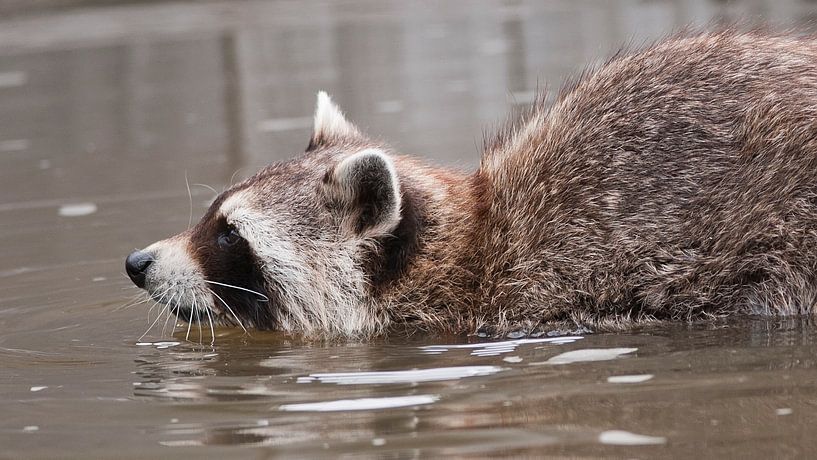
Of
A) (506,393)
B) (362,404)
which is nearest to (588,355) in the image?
(506,393)

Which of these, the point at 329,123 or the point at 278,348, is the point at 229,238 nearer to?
the point at 278,348

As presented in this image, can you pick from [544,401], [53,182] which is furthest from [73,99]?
[544,401]

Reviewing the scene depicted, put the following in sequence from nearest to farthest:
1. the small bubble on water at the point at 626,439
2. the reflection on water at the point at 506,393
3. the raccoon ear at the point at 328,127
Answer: the small bubble on water at the point at 626,439
the reflection on water at the point at 506,393
the raccoon ear at the point at 328,127

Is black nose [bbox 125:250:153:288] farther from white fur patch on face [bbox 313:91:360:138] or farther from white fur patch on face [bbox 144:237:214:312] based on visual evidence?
white fur patch on face [bbox 313:91:360:138]

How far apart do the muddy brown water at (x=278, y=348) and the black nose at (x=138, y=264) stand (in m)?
0.35

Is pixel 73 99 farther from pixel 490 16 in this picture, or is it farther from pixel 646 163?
pixel 646 163

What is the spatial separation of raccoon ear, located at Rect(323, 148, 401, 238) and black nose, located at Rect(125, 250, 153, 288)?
96 centimetres

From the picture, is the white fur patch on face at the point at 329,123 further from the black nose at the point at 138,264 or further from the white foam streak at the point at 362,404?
the white foam streak at the point at 362,404

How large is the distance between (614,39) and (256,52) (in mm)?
5148

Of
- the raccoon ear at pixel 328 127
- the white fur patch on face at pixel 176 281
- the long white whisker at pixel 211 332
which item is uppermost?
the raccoon ear at pixel 328 127

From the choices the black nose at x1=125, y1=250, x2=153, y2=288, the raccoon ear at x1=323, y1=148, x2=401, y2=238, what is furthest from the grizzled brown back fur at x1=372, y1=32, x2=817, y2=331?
the black nose at x1=125, y1=250, x2=153, y2=288

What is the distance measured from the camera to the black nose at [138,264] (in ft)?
21.6

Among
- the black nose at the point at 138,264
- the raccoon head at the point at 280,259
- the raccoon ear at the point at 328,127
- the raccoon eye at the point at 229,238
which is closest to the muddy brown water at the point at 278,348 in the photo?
the raccoon head at the point at 280,259

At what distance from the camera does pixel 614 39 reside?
17.3 m
